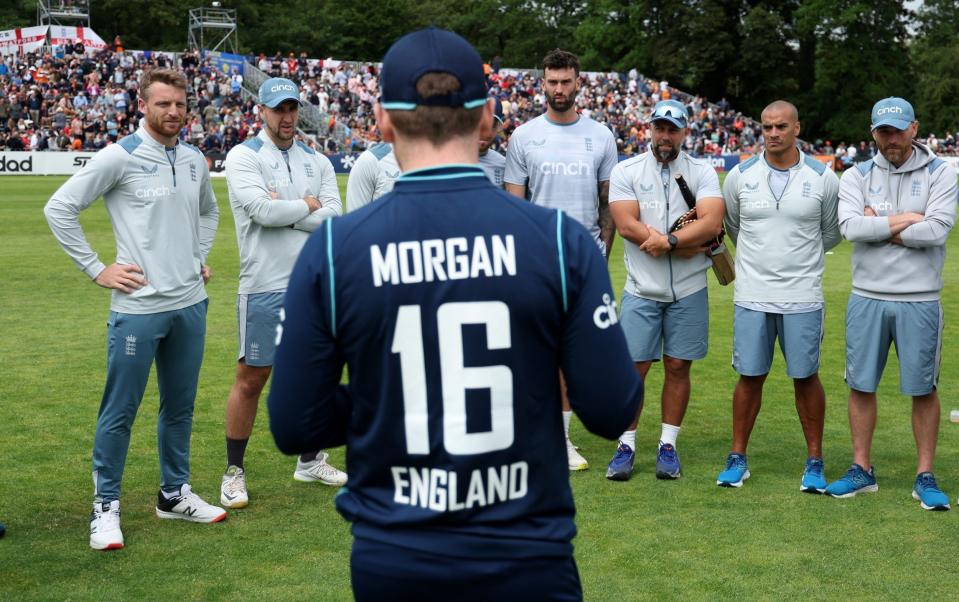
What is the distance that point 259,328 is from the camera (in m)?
6.38

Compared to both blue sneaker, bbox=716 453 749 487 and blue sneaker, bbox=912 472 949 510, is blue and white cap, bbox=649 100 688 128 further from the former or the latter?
blue sneaker, bbox=912 472 949 510

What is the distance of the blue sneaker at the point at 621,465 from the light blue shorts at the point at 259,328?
227 centimetres

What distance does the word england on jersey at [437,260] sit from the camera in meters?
2.28

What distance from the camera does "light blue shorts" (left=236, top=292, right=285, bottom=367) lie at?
6367 millimetres

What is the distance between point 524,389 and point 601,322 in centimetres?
23

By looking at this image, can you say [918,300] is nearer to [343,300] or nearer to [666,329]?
[666,329]

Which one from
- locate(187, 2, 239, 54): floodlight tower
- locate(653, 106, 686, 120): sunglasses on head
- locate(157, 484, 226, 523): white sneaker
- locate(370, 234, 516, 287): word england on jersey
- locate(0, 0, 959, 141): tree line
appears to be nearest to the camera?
locate(370, 234, 516, 287): word england on jersey

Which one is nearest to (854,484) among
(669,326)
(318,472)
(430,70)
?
(669,326)

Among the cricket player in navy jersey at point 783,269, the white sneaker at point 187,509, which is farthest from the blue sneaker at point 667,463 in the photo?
the white sneaker at point 187,509

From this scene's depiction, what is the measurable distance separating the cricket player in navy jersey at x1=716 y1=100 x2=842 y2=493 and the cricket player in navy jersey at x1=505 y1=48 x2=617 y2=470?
0.92 m

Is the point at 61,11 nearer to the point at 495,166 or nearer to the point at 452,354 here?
the point at 495,166

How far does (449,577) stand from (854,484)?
4.76 m

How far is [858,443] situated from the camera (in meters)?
6.59

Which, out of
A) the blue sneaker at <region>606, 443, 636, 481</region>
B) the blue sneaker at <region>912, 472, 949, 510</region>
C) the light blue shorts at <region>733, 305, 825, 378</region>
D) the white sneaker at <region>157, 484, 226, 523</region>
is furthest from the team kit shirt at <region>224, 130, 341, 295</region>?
the blue sneaker at <region>912, 472, 949, 510</region>
